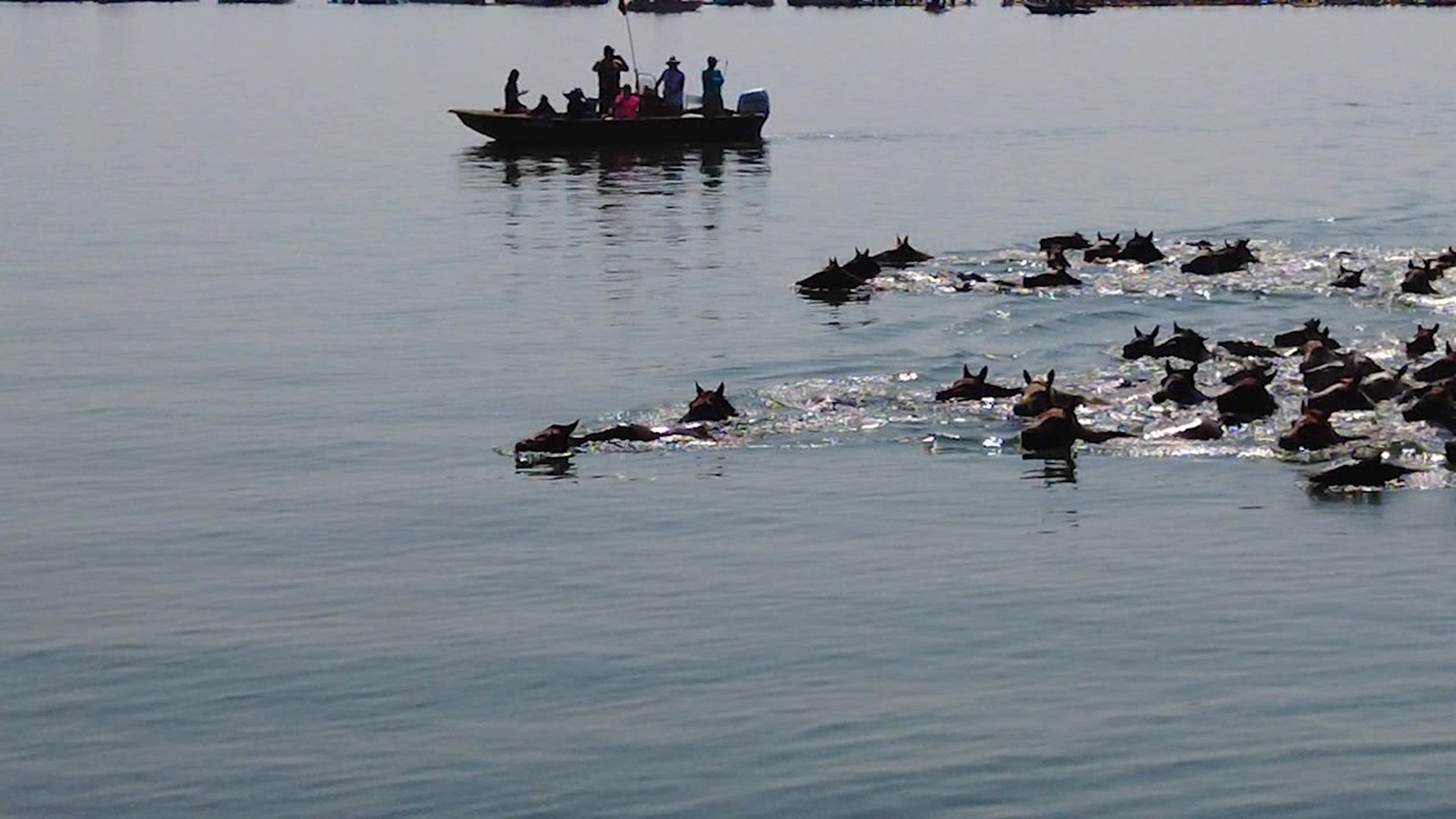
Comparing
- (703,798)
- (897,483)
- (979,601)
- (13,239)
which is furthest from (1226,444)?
(13,239)

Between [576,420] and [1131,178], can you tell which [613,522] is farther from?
[1131,178]

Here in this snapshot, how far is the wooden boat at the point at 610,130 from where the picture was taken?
67.6m

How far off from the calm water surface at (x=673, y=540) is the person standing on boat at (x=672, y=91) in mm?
13264

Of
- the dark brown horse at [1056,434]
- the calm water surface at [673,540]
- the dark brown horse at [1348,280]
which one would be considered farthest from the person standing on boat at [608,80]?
the dark brown horse at [1056,434]

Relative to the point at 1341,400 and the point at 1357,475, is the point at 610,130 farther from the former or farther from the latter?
the point at 1357,475

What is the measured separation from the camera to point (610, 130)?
6769 centimetres

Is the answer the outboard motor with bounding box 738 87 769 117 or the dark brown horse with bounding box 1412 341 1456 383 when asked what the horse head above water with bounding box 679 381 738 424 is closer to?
the dark brown horse with bounding box 1412 341 1456 383

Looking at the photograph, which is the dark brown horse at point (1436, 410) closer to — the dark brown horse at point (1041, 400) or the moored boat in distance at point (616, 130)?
the dark brown horse at point (1041, 400)

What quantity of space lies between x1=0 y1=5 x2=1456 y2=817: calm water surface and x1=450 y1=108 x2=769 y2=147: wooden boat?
1162 cm

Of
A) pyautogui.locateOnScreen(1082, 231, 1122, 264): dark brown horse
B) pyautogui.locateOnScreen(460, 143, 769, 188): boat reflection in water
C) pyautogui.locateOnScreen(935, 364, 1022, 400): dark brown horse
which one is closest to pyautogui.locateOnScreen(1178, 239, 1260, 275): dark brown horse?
pyautogui.locateOnScreen(1082, 231, 1122, 264): dark brown horse

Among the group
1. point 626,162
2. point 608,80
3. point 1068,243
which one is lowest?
point 626,162

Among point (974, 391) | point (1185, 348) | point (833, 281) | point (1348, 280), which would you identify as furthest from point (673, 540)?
point (1348, 280)

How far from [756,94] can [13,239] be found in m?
27.5

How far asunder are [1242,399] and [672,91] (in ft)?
136
